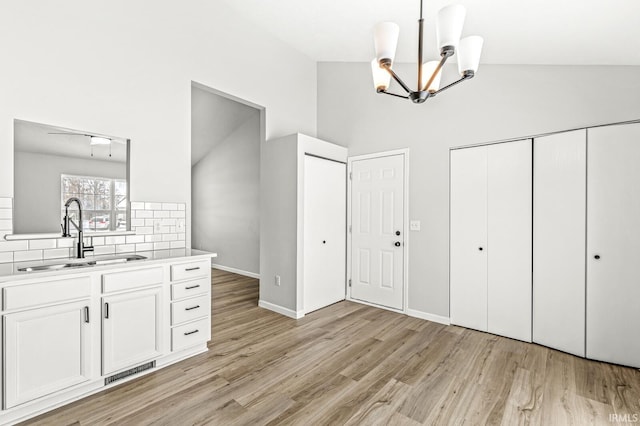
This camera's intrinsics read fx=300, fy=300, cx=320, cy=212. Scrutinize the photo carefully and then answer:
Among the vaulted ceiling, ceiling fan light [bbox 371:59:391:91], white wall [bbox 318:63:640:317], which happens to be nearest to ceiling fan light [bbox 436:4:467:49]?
ceiling fan light [bbox 371:59:391:91]

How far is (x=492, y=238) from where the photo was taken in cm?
315

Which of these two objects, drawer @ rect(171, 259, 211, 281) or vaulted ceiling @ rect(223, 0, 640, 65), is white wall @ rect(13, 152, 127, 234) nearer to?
drawer @ rect(171, 259, 211, 281)

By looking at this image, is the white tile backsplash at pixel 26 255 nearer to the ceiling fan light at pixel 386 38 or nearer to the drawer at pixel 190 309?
the drawer at pixel 190 309

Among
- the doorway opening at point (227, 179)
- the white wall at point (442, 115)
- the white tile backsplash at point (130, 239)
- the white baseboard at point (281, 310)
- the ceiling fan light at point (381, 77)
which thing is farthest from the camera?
the doorway opening at point (227, 179)

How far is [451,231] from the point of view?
11.2 feet

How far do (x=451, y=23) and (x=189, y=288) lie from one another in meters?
2.66

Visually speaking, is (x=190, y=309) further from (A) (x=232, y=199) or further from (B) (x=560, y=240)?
(A) (x=232, y=199)

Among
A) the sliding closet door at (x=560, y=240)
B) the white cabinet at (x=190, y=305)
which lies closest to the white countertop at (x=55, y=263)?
the white cabinet at (x=190, y=305)

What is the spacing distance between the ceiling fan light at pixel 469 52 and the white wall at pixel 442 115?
1.65 m

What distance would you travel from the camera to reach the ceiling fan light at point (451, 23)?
61.2 inches

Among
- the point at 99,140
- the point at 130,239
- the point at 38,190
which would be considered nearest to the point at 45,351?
the point at 130,239

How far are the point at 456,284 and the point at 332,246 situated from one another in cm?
160

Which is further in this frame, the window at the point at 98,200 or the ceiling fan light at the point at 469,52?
the window at the point at 98,200

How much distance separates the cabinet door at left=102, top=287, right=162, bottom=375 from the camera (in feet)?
6.92
